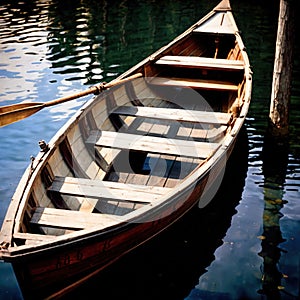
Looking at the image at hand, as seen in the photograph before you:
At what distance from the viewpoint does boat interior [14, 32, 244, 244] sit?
6.36 meters

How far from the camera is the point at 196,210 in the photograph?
7.90 metres

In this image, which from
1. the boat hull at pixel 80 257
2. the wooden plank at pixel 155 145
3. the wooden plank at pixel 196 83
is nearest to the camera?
the boat hull at pixel 80 257

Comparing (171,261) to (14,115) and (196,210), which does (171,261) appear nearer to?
(196,210)

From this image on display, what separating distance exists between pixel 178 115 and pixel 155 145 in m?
1.31

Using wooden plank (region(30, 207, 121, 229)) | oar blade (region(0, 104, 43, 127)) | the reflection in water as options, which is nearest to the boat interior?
wooden plank (region(30, 207, 121, 229))

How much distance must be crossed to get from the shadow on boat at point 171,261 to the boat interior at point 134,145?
71 centimetres

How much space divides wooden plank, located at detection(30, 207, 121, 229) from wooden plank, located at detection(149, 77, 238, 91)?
514 centimetres

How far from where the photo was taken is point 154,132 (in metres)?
9.24

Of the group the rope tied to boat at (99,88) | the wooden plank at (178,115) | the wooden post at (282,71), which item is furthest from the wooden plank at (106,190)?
the wooden post at (282,71)

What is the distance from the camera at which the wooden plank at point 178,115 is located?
28.6ft

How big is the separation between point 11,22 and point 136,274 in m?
17.6

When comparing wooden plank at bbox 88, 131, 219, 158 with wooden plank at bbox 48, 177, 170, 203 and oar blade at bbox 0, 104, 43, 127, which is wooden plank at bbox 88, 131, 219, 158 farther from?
oar blade at bbox 0, 104, 43, 127

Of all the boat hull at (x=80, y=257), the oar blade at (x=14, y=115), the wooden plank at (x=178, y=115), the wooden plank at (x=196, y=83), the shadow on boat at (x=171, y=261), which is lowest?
the shadow on boat at (x=171, y=261)

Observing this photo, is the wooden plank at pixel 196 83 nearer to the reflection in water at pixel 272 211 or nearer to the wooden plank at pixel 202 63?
the wooden plank at pixel 202 63
